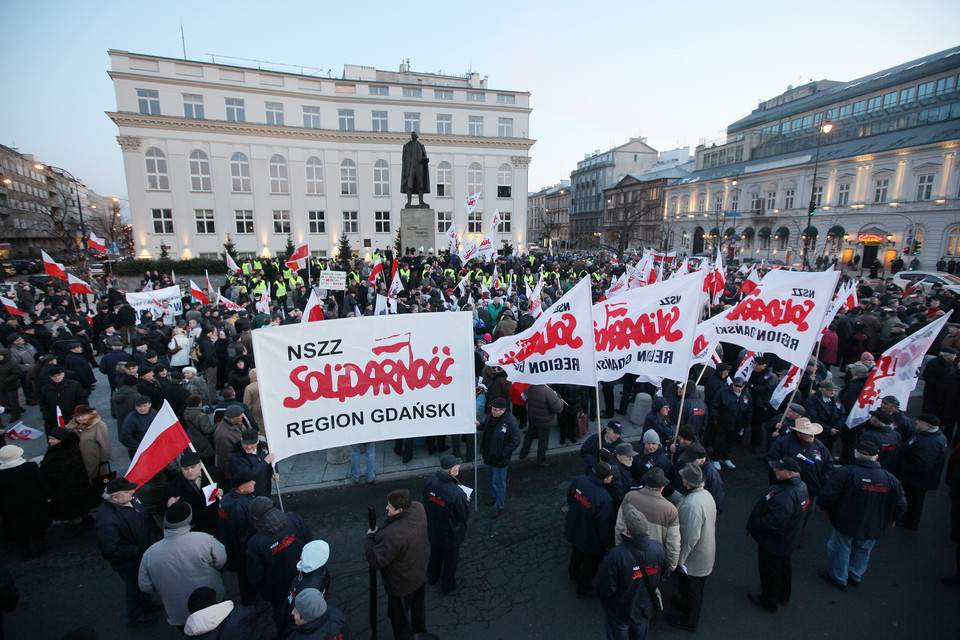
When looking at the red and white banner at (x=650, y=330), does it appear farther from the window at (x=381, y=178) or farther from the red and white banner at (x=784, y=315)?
the window at (x=381, y=178)

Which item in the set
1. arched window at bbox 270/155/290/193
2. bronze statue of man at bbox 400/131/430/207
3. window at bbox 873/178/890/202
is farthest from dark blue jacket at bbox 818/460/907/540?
window at bbox 873/178/890/202

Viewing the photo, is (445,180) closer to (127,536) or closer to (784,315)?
(784,315)

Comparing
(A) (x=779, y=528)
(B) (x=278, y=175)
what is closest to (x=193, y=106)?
(B) (x=278, y=175)

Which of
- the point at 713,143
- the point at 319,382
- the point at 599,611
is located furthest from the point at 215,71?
the point at 713,143

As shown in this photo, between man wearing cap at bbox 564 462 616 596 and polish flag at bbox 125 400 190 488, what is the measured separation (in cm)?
406

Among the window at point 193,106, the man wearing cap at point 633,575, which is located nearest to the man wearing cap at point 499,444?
the man wearing cap at point 633,575

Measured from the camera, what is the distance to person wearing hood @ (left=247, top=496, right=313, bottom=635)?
3.96 m

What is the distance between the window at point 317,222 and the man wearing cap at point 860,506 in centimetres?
4275

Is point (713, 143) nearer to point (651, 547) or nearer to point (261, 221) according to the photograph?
point (261, 221)

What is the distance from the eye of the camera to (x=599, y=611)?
15.5ft

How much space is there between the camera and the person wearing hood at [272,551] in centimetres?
396

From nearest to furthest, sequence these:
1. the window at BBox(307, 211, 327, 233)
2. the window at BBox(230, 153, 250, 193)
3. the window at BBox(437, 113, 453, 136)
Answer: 1. the window at BBox(230, 153, 250, 193)
2. the window at BBox(307, 211, 327, 233)
3. the window at BBox(437, 113, 453, 136)

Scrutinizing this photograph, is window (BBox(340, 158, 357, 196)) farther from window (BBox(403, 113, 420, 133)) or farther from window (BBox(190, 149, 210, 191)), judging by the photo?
window (BBox(190, 149, 210, 191))

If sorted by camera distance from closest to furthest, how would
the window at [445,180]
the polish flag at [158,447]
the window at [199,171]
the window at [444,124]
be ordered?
1. the polish flag at [158,447]
2. the window at [199,171]
3. the window at [444,124]
4. the window at [445,180]
